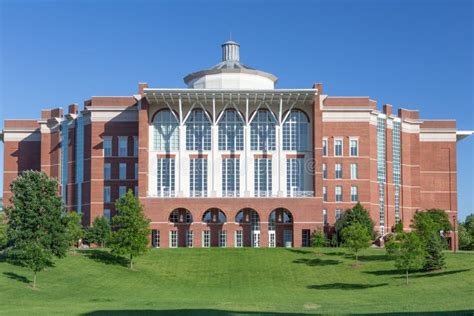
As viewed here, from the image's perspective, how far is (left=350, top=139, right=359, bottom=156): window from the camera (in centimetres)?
9656

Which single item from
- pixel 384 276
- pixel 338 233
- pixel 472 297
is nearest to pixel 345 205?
pixel 338 233

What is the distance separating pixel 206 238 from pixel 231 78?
18.5 m

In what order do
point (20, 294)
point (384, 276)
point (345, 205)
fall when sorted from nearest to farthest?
point (20, 294) → point (384, 276) → point (345, 205)

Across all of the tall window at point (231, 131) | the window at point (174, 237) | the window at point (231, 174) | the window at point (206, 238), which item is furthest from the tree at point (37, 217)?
the tall window at point (231, 131)

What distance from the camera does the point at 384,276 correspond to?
6556cm

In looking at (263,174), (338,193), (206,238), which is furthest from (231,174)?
(338,193)

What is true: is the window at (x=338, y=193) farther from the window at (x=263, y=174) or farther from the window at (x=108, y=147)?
the window at (x=108, y=147)

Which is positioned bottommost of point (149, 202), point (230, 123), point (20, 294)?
point (20, 294)

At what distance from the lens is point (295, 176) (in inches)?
3644

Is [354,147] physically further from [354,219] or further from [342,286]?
[342,286]

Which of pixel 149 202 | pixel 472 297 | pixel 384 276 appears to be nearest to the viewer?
pixel 472 297

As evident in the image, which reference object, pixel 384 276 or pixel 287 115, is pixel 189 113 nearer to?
pixel 287 115

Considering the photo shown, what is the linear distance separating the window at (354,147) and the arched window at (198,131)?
16.1 metres

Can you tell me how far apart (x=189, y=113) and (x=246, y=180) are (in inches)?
365
